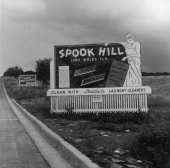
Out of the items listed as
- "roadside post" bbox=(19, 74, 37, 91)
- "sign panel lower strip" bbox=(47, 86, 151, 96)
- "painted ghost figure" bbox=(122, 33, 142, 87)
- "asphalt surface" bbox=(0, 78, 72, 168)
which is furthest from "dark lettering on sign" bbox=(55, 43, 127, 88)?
"roadside post" bbox=(19, 74, 37, 91)

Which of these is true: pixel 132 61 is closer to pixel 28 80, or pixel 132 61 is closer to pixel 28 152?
pixel 28 152

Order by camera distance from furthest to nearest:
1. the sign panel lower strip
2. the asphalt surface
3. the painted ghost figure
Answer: the painted ghost figure → the sign panel lower strip → the asphalt surface

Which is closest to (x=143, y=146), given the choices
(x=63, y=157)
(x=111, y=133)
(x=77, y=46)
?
(x=63, y=157)

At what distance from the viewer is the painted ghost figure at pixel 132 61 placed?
11.2m


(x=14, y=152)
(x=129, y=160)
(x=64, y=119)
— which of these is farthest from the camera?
(x=64, y=119)

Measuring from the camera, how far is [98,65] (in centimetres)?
1142

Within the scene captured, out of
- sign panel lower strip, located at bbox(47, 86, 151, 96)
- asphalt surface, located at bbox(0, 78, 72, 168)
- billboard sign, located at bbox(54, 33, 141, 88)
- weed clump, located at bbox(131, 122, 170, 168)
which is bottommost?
asphalt surface, located at bbox(0, 78, 72, 168)

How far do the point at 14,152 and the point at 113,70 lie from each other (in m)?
6.39

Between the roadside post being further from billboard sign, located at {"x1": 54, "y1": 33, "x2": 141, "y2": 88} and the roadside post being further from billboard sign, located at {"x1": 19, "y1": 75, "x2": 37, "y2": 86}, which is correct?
billboard sign, located at {"x1": 54, "y1": 33, "x2": 141, "y2": 88}

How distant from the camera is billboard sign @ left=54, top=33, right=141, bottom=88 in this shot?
11234 millimetres

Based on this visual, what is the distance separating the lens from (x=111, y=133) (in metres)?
7.74

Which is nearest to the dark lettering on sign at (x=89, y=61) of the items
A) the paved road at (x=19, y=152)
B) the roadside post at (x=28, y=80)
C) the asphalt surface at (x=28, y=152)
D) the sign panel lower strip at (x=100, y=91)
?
the sign panel lower strip at (x=100, y=91)

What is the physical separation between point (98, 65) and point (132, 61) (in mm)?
1378

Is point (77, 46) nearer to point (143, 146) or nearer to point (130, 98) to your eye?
point (130, 98)
